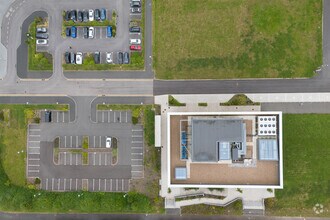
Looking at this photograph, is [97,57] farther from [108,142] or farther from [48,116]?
[108,142]

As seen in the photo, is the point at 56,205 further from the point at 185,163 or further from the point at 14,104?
the point at 185,163

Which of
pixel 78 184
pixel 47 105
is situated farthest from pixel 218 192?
pixel 47 105

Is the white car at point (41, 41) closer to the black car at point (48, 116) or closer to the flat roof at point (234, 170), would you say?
the black car at point (48, 116)

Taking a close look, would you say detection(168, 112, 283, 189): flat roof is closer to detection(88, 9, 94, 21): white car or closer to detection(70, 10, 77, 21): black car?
detection(88, 9, 94, 21): white car

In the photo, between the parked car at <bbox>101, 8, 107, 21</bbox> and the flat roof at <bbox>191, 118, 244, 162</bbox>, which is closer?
the flat roof at <bbox>191, 118, 244, 162</bbox>

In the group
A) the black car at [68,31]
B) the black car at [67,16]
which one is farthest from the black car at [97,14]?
the black car at [68,31]

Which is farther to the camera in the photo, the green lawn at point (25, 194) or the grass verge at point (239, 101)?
the grass verge at point (239, 101)

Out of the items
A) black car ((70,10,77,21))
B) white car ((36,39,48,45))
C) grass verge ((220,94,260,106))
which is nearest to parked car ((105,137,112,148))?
white car ((36,39,48,45))

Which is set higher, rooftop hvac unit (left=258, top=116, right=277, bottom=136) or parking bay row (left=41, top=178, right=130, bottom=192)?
rooftop hvac unit (left=258, top=116, right=277, bottom=136)
